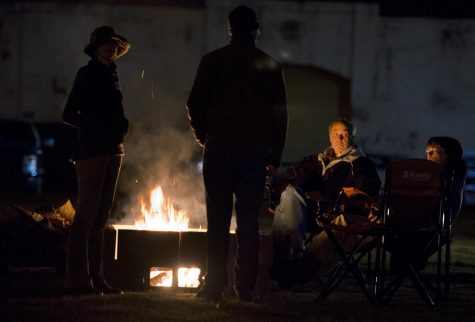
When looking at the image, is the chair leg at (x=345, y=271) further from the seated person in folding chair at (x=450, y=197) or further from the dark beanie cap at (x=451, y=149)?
the dark beanie cap at (x=451, y=149)

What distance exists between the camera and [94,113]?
7219 millimetres

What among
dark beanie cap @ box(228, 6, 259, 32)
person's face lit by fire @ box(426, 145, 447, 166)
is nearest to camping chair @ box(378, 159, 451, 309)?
person's face lit by fire @ box(426, 145, 447, 166)

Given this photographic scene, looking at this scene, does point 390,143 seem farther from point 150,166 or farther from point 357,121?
point 150,166

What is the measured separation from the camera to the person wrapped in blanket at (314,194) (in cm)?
809

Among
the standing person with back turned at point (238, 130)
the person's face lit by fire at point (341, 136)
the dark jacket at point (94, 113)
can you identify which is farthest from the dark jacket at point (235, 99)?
the person's face lit by fire at point (341, 136)

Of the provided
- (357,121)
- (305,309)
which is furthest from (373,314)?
(357,121)

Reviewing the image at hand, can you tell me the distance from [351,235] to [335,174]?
2.08ft

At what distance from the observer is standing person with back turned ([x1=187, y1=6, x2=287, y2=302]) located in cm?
684

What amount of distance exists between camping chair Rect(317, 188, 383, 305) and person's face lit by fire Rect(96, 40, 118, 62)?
1.82 m

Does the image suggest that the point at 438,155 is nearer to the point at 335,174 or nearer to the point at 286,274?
the point at 335,174

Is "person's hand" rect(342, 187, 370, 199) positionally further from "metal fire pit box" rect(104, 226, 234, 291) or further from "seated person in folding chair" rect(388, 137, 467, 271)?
"metal fire pit box" rect(104, 226, 234, 291)

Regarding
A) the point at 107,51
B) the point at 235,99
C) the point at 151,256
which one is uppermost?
the point at 107,51

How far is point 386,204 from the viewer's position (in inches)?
292

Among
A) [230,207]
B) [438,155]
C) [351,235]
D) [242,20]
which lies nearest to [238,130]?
[230,207]
